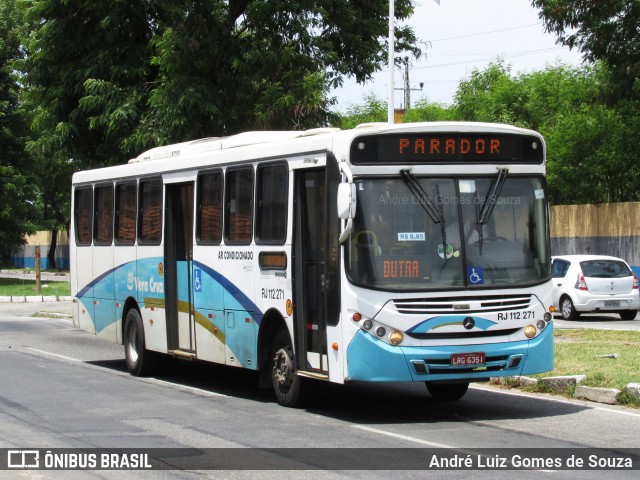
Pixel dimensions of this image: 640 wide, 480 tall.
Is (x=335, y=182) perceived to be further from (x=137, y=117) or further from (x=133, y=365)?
(x=137, y=117)

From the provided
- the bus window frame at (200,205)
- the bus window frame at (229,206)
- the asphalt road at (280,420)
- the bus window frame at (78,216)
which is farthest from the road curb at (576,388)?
the bus window frame at (78,216)

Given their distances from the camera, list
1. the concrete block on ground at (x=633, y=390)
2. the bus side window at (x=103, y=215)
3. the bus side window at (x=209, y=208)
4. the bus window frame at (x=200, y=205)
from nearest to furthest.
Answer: the concrete block on ground at (x=633, y=390) < the bus window frame at (x=200, y=205) < the bus side window at (x=209, y=208) < the bus side window at (x=103, y=215)

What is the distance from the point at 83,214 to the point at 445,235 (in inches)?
380

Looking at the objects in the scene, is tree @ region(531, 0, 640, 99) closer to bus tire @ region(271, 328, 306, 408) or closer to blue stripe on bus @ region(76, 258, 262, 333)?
blue stripe on bus @ region(76, 258, 262, 333)

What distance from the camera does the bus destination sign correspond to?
12.2 meters

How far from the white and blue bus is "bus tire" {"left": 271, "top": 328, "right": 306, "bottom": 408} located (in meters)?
0.02

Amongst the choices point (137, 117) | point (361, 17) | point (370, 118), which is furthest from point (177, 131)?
point (370, 118)

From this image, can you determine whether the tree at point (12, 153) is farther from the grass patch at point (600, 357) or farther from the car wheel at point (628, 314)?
the grass patch at point (600, 357)

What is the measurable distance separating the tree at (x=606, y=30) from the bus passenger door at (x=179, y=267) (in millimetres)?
18689

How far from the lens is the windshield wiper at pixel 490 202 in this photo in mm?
12344

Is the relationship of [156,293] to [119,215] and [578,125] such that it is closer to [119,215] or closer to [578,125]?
[119,215]

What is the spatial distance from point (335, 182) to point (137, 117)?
16.3m

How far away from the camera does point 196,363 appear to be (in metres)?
19.8

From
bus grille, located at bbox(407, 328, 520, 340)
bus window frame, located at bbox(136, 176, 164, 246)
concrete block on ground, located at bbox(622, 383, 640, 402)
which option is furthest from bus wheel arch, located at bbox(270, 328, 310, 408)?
bus window frame, located at bbox(136, 176, 164, 246)
